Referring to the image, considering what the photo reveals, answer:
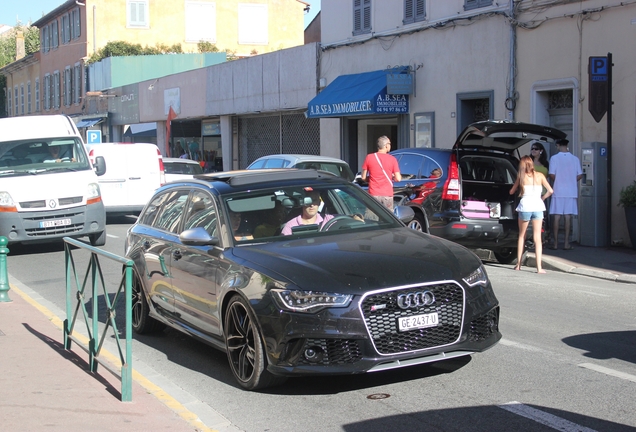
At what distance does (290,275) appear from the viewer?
18.5ft

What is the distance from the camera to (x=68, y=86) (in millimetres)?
53250

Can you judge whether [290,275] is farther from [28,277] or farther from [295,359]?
[28,277]

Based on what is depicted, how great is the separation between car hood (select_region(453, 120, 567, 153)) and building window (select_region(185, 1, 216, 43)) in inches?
1519

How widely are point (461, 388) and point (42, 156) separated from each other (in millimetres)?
11794

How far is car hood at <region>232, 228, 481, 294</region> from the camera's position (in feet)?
18.2

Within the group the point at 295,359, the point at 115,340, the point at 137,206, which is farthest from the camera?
the point at 137,206

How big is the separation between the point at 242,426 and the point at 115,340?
4.42 ft

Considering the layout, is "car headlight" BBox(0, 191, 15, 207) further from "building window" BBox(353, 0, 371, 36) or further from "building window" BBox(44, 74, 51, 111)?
"building window" BBox(44, 74, 51, 111)

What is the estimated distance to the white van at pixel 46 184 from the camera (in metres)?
14.7

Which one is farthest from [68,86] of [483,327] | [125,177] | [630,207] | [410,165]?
[483,327]

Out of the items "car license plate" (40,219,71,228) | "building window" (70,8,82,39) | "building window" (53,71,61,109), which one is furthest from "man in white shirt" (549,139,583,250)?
"building window" (53,71,61,109)

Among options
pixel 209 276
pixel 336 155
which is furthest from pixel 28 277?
pixel 336 155

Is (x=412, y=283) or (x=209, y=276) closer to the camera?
(x=412, y=283)

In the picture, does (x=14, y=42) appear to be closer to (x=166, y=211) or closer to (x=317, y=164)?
(x=317, y=164)
